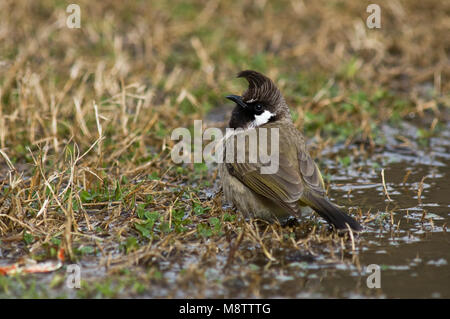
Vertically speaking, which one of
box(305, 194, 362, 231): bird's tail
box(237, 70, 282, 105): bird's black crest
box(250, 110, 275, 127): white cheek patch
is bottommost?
box(305, 194, 362, 231): bird's tail

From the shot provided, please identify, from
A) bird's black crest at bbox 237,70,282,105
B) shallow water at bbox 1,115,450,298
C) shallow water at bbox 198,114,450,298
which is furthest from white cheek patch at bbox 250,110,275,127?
shallow water at bbox 198,114,450,298

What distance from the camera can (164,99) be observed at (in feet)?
25.6

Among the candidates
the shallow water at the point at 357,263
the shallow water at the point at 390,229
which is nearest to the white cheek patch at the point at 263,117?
the shallow water at the point at 357,263

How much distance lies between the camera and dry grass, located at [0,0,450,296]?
4.64 meters

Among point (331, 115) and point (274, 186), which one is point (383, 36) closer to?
point (331, 115)

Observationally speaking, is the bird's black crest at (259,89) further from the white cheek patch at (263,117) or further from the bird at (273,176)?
the white cheek patch at (263,117)

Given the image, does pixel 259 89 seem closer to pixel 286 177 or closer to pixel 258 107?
pixel 258 107

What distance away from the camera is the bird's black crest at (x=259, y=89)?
5609 millimetres

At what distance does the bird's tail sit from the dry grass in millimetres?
115

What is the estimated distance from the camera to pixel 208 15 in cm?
992

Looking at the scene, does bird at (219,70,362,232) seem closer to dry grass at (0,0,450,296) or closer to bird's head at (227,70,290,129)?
bird's head at (227,70,290,129)

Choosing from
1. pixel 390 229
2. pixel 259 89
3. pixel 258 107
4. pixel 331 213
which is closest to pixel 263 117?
pixel 258 107

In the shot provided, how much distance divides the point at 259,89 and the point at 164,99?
7.82ft
